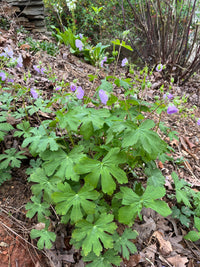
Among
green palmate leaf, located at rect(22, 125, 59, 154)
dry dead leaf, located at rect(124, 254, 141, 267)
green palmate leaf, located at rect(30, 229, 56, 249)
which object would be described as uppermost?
green palmate leaf, located at rect(22, 125, 59, 154)

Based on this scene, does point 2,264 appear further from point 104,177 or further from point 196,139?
point 196,139

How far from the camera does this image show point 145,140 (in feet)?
3.95

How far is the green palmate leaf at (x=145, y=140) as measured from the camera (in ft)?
3.91

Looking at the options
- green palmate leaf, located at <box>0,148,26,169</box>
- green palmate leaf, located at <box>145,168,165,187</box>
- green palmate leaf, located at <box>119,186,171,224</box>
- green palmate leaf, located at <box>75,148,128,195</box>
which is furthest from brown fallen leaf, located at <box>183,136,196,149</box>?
green palmate leaf, located at <box>0,148,26,169</box>

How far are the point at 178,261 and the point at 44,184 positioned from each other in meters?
1.16

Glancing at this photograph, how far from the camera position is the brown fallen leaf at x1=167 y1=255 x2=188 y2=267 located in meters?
1.51

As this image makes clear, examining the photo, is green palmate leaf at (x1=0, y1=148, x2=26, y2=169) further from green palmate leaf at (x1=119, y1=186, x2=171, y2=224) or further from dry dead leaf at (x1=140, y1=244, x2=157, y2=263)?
dry dead leaf at (x1=140, y1=244, x2=157, y2=263)

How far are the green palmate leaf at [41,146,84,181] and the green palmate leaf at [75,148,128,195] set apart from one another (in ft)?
0.35

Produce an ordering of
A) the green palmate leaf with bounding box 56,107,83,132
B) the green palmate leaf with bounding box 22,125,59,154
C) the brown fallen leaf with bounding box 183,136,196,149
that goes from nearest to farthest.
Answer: the green palmate leaf with bounding box 56,107,83,132
the green palmate leaf with bounding box 22,125,59,154
the brown fallen leaf with bounding box 183,136,196,149

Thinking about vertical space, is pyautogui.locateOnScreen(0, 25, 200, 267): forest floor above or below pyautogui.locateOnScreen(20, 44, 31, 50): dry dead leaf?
below

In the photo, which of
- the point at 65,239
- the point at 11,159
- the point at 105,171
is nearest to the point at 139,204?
the point at 105,171

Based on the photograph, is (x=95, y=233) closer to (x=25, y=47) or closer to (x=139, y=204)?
(x=139, y=204)

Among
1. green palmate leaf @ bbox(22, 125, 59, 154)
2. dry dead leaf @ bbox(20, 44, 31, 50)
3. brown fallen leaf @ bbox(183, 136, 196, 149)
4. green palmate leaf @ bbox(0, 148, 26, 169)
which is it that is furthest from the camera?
dry dead leaf @ bbox(20, 44, 31, 50)

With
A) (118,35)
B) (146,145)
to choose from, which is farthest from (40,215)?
(118,35)
